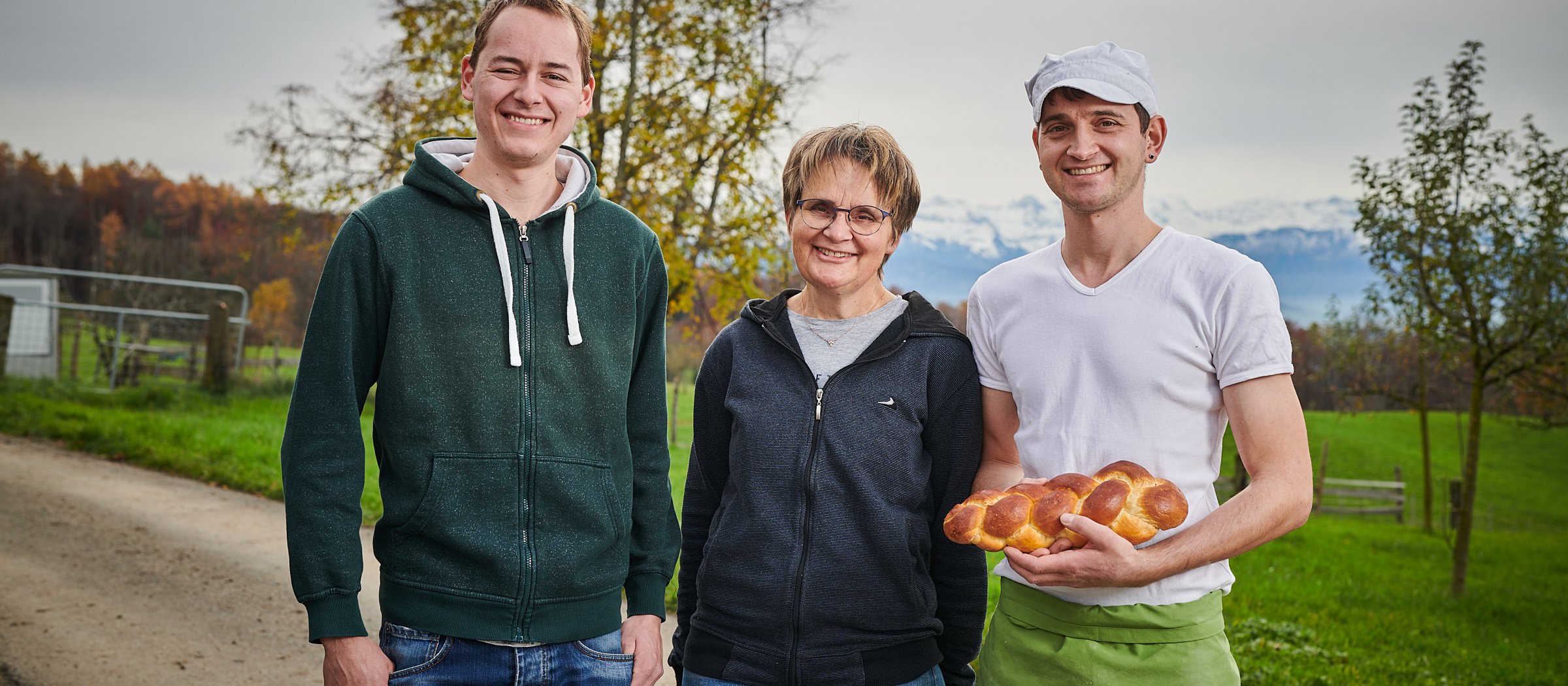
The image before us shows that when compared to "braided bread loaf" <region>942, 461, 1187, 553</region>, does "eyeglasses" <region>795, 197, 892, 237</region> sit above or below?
above

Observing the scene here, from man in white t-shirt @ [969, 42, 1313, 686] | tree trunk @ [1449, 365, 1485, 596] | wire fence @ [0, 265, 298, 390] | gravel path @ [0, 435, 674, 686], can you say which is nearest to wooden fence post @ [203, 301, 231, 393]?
wire fence @ [0, 265, 298, 390]

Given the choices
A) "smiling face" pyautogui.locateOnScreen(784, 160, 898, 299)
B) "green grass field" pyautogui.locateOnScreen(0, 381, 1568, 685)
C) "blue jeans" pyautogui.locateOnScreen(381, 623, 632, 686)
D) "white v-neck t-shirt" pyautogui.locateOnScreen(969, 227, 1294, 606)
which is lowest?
"green grass field" pyautogui.locateOnScreen(0, 381, 1568, 685)

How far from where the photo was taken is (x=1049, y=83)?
251 centimetres

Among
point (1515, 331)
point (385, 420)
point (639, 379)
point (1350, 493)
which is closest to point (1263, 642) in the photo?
point (1515, 331)

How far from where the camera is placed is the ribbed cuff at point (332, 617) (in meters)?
2.35

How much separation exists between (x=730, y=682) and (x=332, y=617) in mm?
996

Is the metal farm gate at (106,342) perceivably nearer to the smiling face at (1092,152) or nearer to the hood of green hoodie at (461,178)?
the hood of green hoodie at (461,178)

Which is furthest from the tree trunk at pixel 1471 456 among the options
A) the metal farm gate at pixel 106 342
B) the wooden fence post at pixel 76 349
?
the wooden fence post at pixel 76 349

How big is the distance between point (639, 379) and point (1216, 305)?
1521mm

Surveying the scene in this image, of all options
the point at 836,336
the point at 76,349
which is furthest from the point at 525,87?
the point at 76,349

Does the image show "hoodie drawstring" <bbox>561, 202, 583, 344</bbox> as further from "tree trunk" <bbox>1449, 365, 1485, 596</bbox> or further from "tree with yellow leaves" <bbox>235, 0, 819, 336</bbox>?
"tree trunk" <bbox>1449, 365, 1485, 596</bbox>

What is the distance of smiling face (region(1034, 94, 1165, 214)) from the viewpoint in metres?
2.48

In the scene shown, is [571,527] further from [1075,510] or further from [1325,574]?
[1325,574]

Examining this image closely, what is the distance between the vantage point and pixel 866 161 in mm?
2805
